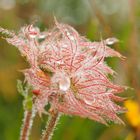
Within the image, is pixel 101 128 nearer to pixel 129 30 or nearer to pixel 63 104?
pixel 129 30

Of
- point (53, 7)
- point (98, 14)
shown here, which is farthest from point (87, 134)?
point (53, 7)

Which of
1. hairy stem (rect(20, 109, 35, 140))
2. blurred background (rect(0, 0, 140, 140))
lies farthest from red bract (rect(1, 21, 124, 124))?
blurred background (rect(0, 0, 140, 140))

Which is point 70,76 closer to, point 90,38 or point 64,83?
point 64,83

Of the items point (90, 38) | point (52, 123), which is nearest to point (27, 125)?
point (52, 123)

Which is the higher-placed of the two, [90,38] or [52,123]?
[90,38]

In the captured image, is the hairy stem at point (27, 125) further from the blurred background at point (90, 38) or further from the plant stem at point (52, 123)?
the blurred background at point (90, 38)
